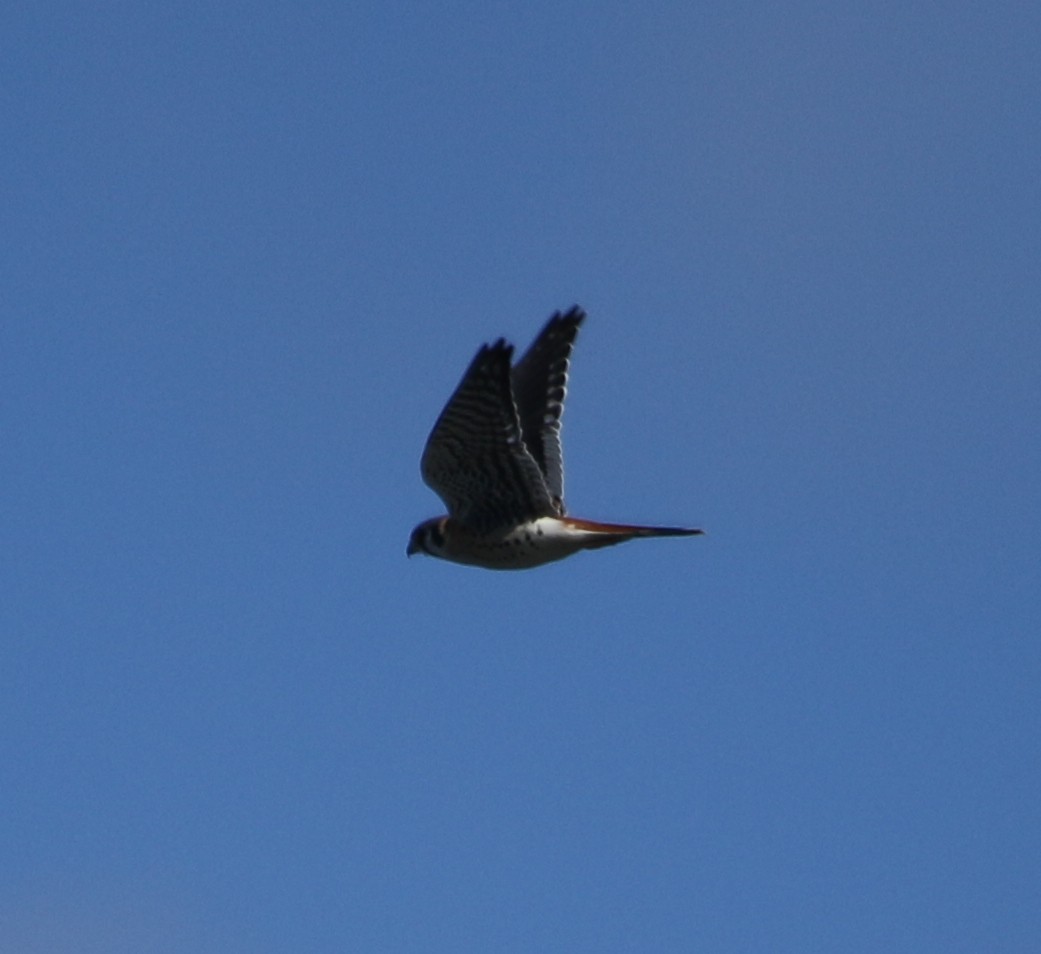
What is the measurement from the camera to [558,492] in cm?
1532

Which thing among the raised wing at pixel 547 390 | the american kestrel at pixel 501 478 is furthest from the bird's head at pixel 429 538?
the raised wing at pixel 547 390

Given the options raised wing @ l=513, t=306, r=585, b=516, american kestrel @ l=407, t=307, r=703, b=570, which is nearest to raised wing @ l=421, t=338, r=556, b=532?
american kestrel @ l=407, t=307, r=703, b=570

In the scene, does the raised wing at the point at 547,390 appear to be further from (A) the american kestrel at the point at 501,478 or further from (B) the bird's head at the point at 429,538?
(B) the bird's head at the point at 429,538

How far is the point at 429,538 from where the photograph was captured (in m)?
15.3

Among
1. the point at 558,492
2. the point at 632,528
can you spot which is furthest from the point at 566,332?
the point at 632,528

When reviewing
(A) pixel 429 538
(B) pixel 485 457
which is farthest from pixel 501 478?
(A) pixel 429 538

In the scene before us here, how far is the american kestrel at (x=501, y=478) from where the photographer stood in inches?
525

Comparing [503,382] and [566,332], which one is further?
[566,332]

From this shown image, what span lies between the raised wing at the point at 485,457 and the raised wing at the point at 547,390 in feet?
2.94

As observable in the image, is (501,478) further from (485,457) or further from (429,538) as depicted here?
(429,538)

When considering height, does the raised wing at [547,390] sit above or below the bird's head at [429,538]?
above

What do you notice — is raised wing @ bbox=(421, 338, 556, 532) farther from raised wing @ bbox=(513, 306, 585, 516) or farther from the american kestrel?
raised wing @ bbox=(513, 306, 585, 516)

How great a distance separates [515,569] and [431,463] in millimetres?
1197

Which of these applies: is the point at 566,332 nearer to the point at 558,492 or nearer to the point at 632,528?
the point at 558,492
